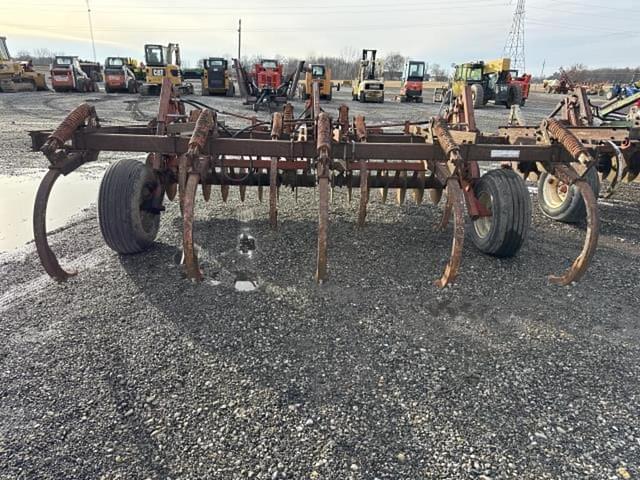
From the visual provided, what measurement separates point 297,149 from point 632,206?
211 inches

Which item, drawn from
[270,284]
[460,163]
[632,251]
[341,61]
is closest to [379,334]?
[270,284]

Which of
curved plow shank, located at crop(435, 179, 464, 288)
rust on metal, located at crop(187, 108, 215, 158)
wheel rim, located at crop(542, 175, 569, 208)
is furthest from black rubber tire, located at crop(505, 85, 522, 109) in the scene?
rust on metal, located at crop(187, 108, 215, 158)

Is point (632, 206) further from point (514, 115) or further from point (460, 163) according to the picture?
point (460, 163)

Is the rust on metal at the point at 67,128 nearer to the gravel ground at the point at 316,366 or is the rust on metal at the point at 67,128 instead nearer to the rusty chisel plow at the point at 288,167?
the rusty chisel plow at the point at 288,167

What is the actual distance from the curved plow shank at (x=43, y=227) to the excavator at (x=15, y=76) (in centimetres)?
2713

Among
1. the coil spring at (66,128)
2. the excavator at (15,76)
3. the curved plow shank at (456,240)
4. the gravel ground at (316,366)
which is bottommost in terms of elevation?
the gravel ground at (316,366)

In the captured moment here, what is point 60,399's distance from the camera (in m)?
2.30

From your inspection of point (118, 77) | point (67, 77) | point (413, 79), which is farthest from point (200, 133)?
point (67, 77)

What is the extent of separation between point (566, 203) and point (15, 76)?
2966 cm

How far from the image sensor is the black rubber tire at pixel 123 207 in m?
3.69

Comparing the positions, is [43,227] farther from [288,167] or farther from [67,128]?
[288,167]

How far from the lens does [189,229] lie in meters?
2.88

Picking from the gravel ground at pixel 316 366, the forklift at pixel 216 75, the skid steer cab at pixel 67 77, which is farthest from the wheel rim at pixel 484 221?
the skid steer cab at pixel 67 77

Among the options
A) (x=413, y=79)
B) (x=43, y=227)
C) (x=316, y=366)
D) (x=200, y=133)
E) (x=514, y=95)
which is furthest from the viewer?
(x=413, y=79)
